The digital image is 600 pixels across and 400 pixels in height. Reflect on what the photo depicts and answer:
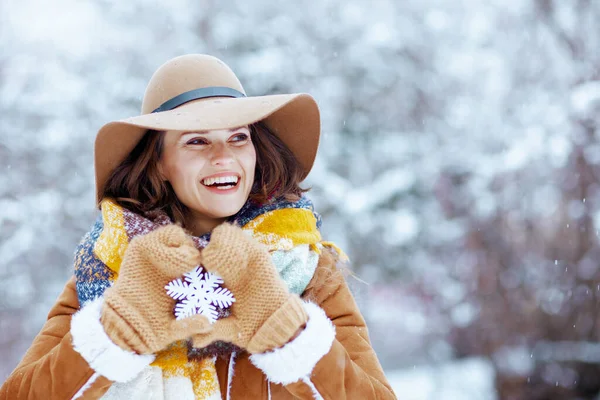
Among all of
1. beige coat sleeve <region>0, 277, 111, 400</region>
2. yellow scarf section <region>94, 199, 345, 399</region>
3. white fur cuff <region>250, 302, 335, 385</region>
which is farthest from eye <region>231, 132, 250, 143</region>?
beige coat sleeve <region>0, 277, 111, 400</region>

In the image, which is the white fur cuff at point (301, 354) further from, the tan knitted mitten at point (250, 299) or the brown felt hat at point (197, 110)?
the brown felt hat at point (197, 110)

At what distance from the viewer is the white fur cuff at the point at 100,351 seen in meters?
1.33

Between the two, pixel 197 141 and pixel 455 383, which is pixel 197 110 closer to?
pixel 197 141

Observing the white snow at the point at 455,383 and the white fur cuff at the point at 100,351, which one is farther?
the white snow at the point at 455,383

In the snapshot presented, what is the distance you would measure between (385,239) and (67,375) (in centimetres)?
380

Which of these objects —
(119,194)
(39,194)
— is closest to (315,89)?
(39,194)

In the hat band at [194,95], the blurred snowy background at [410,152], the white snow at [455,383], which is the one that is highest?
the hat band at [194,95]

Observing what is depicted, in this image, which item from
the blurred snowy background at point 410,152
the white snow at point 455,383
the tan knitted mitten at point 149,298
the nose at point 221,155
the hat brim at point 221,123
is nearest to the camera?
the tan knitted mitten at point 149,298

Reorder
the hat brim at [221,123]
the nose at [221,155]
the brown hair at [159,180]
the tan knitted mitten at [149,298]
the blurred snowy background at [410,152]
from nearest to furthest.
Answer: the tan knitted mitten at [149,298] < the hat brim at [221,123] < the nose at [221,155] < the brown hair at [159,180] < the blurred snowy background at [410,152]

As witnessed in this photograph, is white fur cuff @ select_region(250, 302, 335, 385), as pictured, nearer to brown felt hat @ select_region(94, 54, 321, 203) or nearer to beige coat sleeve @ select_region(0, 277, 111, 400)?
beige coat sleeve @ select_region(0, 277, 111, 400)

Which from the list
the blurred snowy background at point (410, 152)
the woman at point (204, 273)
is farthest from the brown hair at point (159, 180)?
the blurred snowy background at point (410, 152)

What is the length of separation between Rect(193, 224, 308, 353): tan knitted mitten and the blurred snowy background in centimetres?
352

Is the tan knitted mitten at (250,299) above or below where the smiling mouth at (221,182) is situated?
below

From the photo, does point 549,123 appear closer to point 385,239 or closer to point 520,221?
point 520,221
